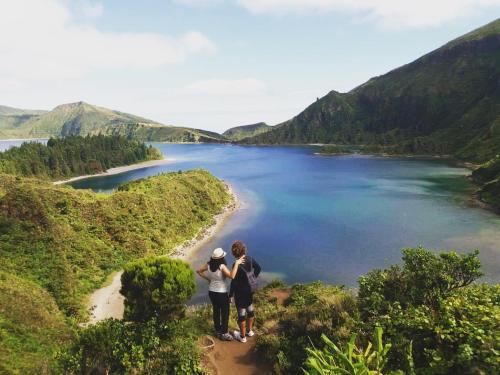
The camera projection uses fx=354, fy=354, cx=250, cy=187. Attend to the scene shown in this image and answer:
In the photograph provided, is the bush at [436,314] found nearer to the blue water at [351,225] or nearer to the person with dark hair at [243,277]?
the person with dark hair at [243,277]

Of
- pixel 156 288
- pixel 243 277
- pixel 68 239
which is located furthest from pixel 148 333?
pixel 68 239

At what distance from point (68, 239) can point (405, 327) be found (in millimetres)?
47698

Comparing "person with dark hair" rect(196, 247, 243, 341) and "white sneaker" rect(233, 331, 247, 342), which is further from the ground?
"person with dark hair" rect(196, 247, 243, 341)

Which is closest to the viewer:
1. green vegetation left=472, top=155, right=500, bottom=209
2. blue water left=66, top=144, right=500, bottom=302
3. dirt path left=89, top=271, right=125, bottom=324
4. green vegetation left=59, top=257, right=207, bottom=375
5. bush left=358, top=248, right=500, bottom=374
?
bush left=358, top=248, right=500, bottom=374

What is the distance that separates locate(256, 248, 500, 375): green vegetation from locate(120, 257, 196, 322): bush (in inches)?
207

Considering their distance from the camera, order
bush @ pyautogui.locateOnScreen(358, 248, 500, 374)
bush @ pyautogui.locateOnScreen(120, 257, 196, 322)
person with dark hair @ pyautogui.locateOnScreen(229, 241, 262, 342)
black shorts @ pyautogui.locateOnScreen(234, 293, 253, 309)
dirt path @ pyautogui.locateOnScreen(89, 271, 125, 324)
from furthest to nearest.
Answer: dirt path @ pyautogui.locateOnScreen(89, 271, 125, 324), bush @ pyautogui.locateOnScreen(120, 257, 196, 322), black shorts @ pyautogui.locateOnScreen(234, 293, 253, 309), person with dark hair @ pyautogui.locateOnScreen(229, 241, 262, 342), bush @ pyautogui.locateOnScreen(358, 248, 500, 374)

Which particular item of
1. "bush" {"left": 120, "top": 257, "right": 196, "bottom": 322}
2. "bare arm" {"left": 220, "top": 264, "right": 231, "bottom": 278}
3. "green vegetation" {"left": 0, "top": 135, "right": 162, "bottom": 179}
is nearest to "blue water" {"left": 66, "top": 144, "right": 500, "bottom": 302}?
"bush" {"left": 120, "top": 257, "right": 196, "bottom": 322}

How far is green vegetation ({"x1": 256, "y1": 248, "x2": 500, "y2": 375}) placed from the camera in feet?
31.3

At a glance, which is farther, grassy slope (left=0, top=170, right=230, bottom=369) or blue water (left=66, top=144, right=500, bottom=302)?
blue water (left=66, top=144, right=500, bottom=302)

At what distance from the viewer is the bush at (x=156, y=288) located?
59.2 feet

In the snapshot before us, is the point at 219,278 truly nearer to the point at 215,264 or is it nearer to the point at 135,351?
the point at 215,264

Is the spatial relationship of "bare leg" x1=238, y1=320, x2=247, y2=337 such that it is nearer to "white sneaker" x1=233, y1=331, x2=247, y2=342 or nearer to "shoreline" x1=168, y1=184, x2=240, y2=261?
"white sneaker" x1=233, y1=331, x2=247, y2=342

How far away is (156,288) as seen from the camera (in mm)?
18766

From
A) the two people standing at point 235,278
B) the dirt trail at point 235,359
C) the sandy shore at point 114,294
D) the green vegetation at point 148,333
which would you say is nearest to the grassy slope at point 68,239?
the sandy shore at point 114,294
